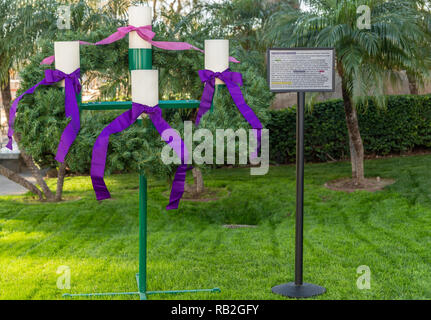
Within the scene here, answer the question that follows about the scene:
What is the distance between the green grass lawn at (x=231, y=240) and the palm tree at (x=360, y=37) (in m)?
1.66

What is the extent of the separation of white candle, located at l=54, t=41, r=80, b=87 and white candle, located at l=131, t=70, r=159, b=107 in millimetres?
434

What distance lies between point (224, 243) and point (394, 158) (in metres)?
6.13

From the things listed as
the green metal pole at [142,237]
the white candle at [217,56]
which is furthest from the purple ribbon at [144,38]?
the green metal pole at [142,237]

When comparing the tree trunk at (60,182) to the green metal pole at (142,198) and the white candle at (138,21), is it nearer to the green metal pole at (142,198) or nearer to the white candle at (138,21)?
the green metal pole at (142,198)

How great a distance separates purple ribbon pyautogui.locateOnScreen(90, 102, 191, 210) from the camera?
3.31 metres

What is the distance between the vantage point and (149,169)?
346 cm

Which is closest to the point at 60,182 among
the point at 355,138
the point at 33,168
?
the point at 33,168

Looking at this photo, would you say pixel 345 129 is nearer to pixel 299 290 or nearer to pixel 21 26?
pixel 21 26

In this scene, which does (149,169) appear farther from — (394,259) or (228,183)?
(228,183)

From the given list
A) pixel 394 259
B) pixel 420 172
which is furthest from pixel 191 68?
pixel 420 172

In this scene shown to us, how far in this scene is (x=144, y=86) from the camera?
3.40 meters

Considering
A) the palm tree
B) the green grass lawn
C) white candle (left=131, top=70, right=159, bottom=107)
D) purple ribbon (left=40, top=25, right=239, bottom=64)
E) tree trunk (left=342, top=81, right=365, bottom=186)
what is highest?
the palm tree

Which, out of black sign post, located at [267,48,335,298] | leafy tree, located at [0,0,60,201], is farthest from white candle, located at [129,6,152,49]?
leafy tree, located at [0,0,60,201]

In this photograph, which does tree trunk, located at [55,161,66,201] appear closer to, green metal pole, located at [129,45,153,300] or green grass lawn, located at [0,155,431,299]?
green grass lawn, located at [0,155,431,299]
